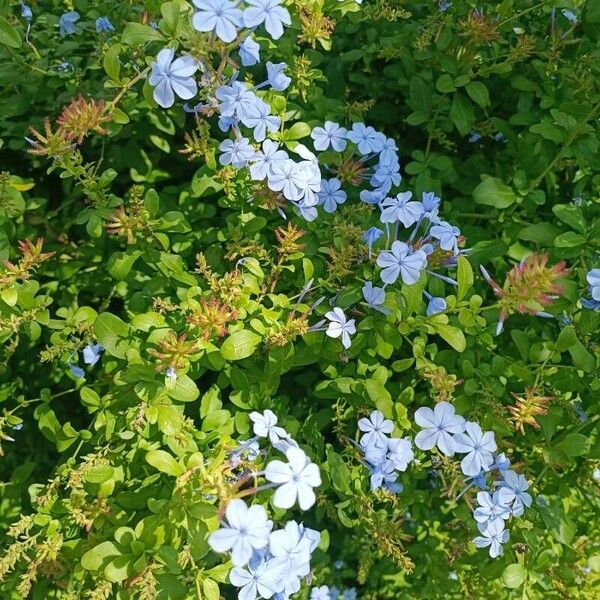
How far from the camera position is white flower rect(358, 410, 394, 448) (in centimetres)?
179

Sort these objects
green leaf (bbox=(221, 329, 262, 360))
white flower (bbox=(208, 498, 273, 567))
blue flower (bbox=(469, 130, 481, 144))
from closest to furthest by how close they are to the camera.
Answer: white flower (bbox=(208, 498, 273, 567)) < green leaf (bbox=(221, 329, 262, 360)) < blue flower (bbox=(469, 130, 481, 144))

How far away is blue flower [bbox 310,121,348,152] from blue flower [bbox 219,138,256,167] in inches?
10.5

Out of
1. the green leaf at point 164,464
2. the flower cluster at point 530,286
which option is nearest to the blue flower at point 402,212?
the flower cluster at point 530,286

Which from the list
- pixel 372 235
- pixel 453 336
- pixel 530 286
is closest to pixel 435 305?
pixel 453 336

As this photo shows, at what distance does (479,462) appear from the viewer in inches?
66.3

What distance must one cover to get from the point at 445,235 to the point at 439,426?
1.59 feet

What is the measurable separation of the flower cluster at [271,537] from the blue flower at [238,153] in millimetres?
688

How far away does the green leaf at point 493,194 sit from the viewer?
2062 mm

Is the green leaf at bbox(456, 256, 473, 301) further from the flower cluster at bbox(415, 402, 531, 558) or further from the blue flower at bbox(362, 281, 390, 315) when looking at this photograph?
the flower cluster at bbox(415, 402, 531, 558)

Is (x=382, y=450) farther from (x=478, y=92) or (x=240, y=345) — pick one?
(x=478, y=92)

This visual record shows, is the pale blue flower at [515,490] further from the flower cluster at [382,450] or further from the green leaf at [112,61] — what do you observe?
the green leaf at [112,61]

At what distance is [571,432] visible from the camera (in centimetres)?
197

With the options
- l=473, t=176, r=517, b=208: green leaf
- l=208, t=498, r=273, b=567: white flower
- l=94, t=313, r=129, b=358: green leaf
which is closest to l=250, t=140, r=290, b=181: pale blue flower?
l=94, t=313, r=129, b=358: green leaf

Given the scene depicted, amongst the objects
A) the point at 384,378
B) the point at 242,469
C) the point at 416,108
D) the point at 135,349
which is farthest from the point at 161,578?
the point at 416,108
